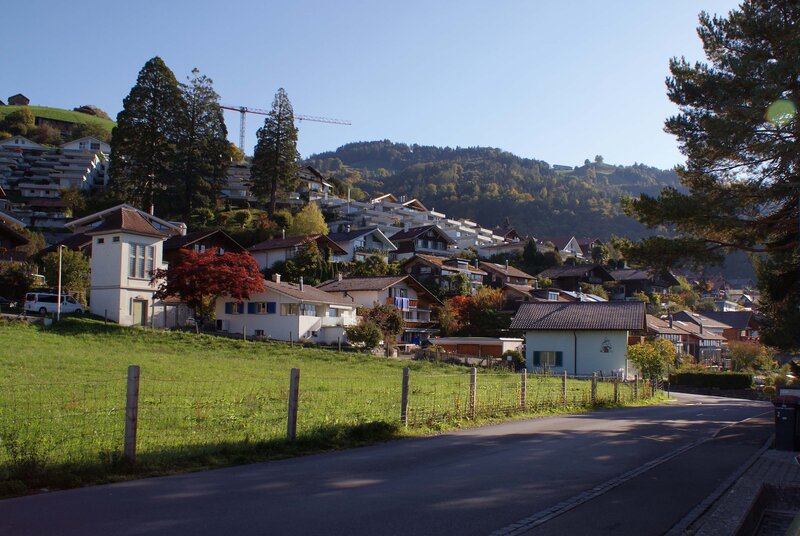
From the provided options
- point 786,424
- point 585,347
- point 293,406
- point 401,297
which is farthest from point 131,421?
point 401,297

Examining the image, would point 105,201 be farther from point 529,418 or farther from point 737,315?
point 737,315

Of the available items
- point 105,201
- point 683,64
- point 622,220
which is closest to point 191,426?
point 683,64

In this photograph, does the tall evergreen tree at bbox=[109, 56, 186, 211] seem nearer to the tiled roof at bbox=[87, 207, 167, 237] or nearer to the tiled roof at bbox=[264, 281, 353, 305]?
the tiled roof at bbox=[87, 207, 167, 237]

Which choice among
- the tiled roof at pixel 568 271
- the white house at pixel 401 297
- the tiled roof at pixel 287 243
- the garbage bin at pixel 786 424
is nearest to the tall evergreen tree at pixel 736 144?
the garbage bin at pixel 786 424

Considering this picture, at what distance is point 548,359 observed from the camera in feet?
169

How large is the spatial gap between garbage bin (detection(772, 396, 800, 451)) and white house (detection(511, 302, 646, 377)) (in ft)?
111

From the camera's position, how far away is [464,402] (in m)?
18.0

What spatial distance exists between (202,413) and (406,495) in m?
8.02

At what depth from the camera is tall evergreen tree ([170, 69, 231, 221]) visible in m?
69.5

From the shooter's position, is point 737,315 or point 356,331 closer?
point 356,331

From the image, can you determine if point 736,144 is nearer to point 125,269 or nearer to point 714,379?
point 125,269

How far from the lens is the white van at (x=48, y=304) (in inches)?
1597

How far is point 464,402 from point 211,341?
22819 mm

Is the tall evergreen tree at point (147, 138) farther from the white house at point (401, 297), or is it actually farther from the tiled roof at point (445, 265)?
the tiled roof at point (445, 265)
